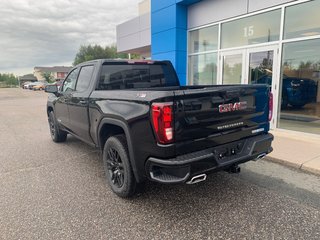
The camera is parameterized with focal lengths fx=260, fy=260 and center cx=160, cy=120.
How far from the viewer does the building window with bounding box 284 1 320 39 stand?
647 cm

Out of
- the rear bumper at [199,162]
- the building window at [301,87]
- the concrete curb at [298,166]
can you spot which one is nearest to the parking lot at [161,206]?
the concrete curb at [298,166]

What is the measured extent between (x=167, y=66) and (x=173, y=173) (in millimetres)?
2834

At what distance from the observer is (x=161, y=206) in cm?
334

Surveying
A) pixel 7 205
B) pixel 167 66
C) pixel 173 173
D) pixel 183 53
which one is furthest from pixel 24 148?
pixel 183 53

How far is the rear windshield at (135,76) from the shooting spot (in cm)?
429

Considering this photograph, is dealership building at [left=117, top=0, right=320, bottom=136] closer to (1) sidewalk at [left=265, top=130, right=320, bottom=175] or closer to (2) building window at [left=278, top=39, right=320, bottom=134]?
(2) building window at [left=278, top=39, right=320, bottom=134]

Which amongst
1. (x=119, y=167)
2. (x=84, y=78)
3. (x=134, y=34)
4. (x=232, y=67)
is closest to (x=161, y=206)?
(x=119, y=167)

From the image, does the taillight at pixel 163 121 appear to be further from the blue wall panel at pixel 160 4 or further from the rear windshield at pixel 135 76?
the blue wall panel at pixel 160 4

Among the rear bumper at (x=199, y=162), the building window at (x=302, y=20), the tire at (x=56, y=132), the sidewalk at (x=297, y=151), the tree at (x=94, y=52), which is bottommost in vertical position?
the sidewalk at (x=297, y=151)

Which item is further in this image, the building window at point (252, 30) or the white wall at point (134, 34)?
the white wall at point (134, 34)

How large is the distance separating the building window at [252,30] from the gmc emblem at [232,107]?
4973 millimetres

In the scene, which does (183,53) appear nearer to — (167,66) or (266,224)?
(167,66)

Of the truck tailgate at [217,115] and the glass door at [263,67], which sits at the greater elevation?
the glass door at [263,67]

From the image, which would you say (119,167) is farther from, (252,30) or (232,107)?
(252,30)
